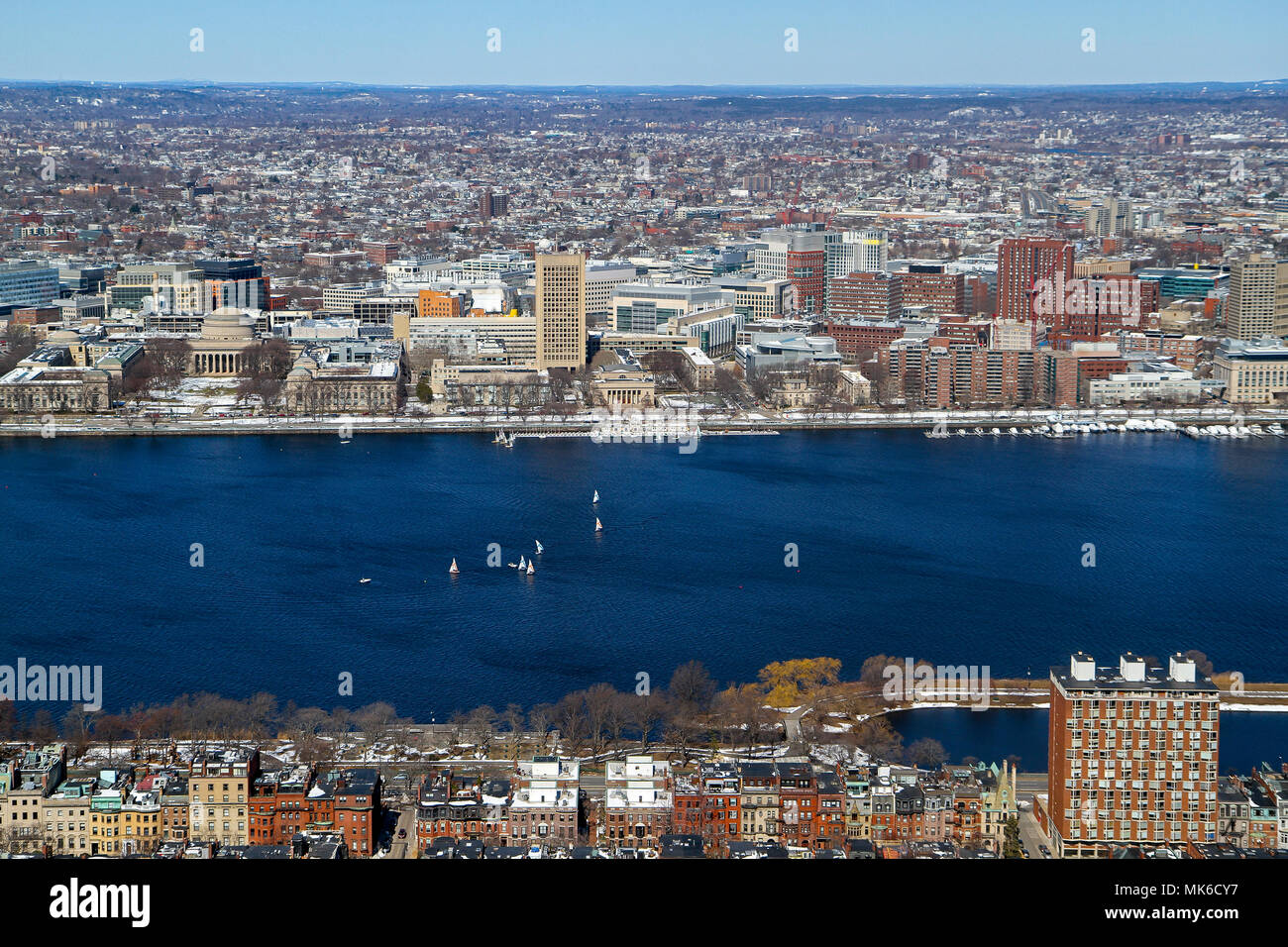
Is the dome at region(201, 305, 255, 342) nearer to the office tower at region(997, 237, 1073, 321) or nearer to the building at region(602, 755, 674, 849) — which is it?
the office tower at region(997, 237, 1073, 321)

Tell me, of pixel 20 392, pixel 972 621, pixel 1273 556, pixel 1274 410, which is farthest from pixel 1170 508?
pixel 20 392

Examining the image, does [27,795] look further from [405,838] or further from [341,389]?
[341,389]

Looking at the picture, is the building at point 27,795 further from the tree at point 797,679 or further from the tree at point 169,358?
the tree at point 169,358

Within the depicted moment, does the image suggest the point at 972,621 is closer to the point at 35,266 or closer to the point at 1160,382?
the point at 1160,382

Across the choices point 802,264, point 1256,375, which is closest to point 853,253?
point 802,264

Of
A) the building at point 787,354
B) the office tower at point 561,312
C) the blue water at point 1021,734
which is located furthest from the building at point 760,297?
the blue water at point 1021,734
